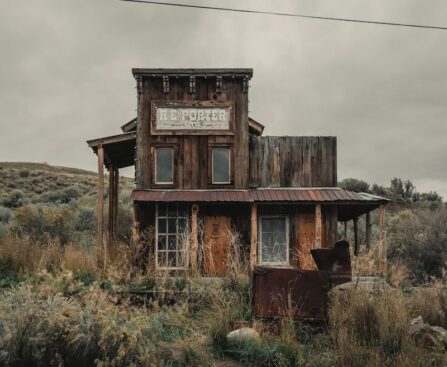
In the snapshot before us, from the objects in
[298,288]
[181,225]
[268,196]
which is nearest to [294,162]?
[268,196]

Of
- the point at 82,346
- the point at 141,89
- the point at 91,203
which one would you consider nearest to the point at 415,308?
the point at 82,346

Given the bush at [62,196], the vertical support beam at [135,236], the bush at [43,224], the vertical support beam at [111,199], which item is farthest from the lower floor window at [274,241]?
the bush at [62,196]

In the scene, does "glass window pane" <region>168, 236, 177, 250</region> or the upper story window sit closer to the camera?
"glass window pane" <region>168, 236, 177, 250</region>

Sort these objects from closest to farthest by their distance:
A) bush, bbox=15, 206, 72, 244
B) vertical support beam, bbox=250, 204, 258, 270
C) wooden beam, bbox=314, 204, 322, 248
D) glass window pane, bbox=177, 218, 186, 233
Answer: vertical support beam, bbox=250, 204, 258, 270
wooden beam, bbox=314, 204, 322, 248
glass window pane, bbox=177, 218, 186, 233
bush, bbox=15, 206, 72, 244

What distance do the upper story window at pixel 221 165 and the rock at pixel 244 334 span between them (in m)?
9.93

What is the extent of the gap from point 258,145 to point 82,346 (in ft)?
40.6

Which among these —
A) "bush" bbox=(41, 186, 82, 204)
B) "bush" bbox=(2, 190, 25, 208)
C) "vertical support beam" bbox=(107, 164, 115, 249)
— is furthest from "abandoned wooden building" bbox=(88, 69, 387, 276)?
"bush" bbox=(41, 186, 82, 204)

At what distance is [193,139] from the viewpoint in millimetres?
16938

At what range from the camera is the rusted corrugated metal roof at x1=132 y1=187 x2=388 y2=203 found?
1559cm

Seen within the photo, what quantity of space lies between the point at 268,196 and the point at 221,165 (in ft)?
6.75

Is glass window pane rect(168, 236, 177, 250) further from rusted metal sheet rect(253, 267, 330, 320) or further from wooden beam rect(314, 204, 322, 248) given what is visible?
rusted metal sheet rect(253, 267, 330, 320)

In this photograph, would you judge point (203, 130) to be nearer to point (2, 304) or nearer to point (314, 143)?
point (314, 143)

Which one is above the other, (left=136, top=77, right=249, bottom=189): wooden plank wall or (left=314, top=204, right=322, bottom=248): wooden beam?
(left=136, top=77, right=249, bottom=189): wooden plank wall

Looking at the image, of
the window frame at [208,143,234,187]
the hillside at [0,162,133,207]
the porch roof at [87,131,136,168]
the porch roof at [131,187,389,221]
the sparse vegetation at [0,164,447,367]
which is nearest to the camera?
the sparse vegetation at [0,164,447,367]
